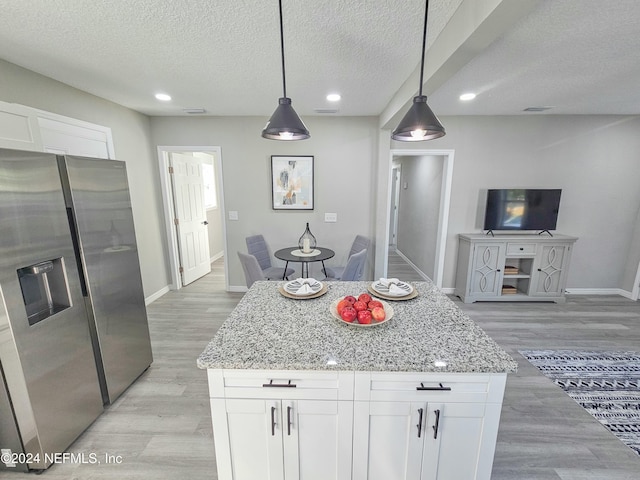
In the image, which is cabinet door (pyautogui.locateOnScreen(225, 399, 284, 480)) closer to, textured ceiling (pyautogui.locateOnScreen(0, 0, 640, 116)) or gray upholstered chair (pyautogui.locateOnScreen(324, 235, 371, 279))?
textured ceiling (pyautogui.locateOnScreen(0, 0, 640, 116))

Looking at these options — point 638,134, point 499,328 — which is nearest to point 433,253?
point 499,328

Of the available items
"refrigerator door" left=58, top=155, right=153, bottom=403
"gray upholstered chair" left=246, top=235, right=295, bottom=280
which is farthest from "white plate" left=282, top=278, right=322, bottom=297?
"gray upholstered chair" left=246, top=235, right=295, bottom=280

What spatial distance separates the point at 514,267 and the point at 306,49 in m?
3.81

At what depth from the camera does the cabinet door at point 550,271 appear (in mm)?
3568

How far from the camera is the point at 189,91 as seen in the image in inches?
108

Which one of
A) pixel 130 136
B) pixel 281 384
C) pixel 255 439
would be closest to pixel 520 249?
pixel 281 384

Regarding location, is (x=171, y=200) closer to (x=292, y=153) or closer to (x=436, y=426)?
(x=292, y=153)

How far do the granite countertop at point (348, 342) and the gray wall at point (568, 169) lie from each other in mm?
2727

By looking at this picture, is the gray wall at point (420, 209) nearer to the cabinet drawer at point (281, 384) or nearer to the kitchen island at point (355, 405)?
the kitchen island at point (355, 405)

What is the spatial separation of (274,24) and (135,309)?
2.34 m

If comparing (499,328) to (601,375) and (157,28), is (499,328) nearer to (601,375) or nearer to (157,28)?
(601,375)

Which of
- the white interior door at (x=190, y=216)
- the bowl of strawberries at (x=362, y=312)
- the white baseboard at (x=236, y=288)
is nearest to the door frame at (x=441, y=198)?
the white baseboard at (x=236, y=288)

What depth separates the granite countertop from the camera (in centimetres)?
112

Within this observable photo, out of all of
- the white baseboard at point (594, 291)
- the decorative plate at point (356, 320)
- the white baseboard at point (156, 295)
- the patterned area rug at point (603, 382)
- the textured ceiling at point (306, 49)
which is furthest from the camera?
the white baseboard at point (594, 291)
